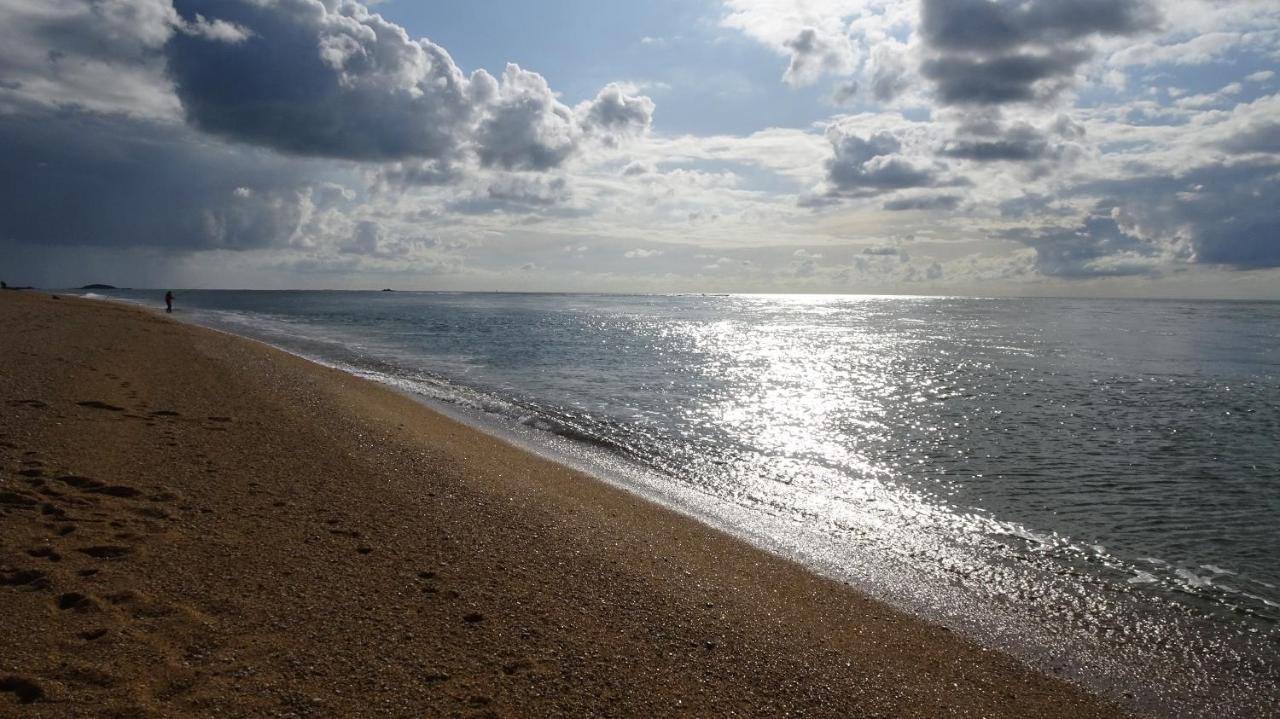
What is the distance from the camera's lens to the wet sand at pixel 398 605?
4.97 meters

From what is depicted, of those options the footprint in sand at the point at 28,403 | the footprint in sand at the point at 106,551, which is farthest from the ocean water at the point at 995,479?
the footprint in sand at the point at 28,403

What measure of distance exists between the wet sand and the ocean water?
144 centimetres

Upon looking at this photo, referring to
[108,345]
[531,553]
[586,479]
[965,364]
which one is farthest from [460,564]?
[965,364]

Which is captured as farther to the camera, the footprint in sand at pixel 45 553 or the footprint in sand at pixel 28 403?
the footprint in sand at pixel 28 403

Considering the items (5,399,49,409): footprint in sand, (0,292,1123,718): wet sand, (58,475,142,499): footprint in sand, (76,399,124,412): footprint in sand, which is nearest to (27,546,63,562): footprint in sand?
(0,292,1123,718): wet sand

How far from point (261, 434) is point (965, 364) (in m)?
35.3

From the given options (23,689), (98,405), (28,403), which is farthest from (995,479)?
(28,403)

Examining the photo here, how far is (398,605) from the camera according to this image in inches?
243

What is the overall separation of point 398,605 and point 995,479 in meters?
12.5

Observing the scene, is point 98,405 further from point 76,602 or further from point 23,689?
point 23,689

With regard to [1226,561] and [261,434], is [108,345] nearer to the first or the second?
[261,434]

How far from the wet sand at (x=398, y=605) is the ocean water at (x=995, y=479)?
1.44m

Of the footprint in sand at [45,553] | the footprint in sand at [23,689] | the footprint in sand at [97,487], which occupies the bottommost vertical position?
the footprint in sand at [23,689]

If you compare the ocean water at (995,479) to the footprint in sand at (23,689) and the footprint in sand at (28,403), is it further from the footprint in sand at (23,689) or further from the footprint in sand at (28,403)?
the footprint in sand at (28,403)
